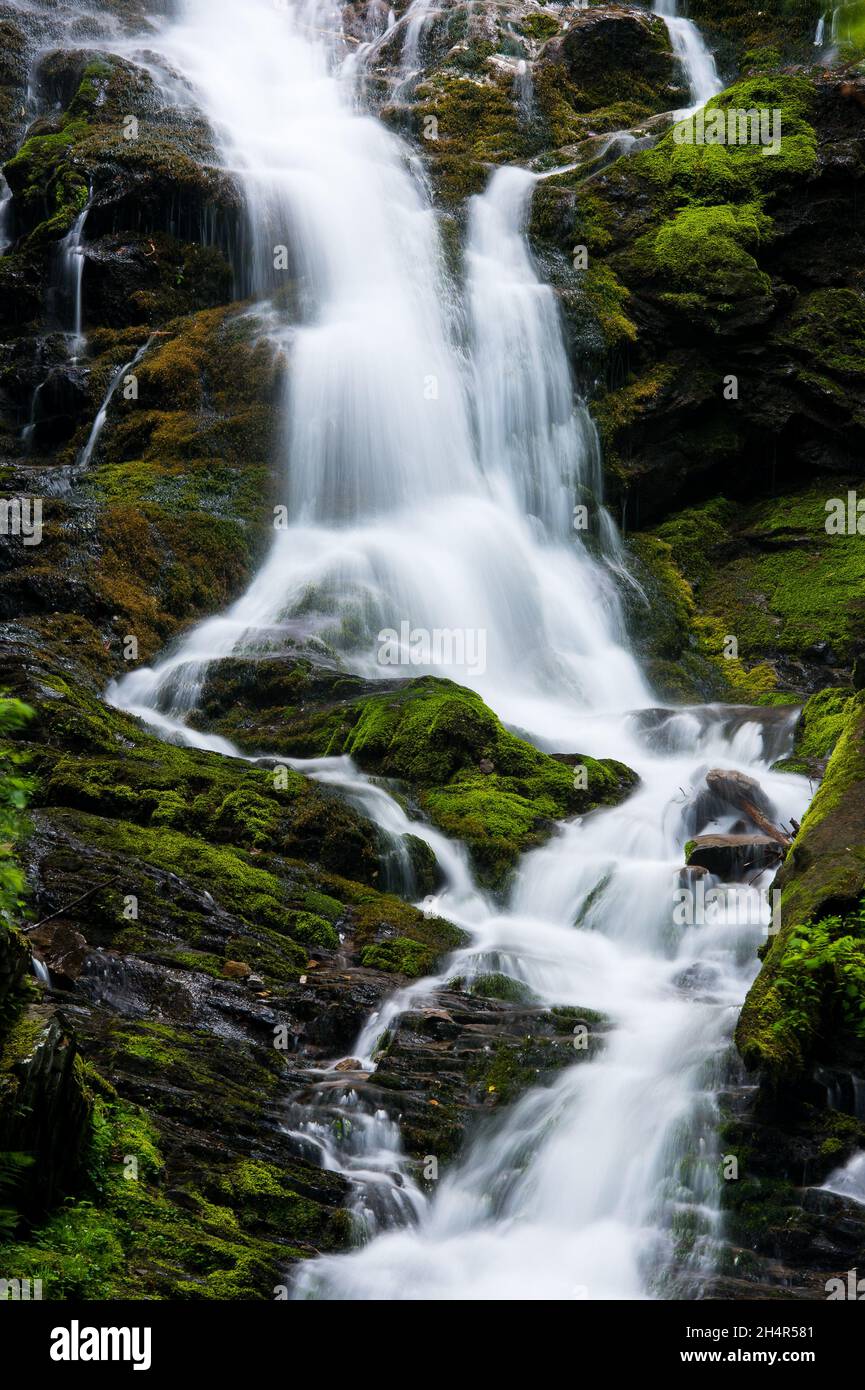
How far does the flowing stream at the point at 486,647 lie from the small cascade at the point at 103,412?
251 cm

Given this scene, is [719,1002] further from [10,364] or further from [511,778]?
[10,364]

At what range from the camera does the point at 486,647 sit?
677 inches

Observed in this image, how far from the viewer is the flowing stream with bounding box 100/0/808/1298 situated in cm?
658

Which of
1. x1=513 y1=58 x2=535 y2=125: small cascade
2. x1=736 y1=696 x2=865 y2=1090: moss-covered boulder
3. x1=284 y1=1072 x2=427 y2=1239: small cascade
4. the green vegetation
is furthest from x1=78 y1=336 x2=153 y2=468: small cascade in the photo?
the green vegetation

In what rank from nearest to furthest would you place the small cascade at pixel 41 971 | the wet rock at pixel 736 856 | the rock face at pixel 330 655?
the rock face at pixel 330 655 → the small cascade at pixel 41 971 → the wet rock at pixel 736 856

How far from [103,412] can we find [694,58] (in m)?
18.3

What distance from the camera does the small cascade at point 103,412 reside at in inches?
767

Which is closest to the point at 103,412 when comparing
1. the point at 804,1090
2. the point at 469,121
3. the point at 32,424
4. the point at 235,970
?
the point at 32,424

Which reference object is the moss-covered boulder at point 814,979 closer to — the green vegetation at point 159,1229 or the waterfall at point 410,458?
the green vegetation at point 159,1229

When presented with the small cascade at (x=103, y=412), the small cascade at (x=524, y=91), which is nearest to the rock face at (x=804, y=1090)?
the small cascade at (x=103, y=412)

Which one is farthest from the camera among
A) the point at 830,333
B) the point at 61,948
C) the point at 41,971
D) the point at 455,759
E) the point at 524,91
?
the point at 524,91

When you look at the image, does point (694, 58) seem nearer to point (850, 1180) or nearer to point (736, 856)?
point (736, 856)
